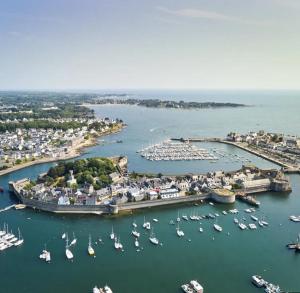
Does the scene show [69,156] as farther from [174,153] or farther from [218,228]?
[218,228]

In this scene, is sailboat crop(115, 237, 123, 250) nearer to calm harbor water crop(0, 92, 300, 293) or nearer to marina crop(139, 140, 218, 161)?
calm harbor water crop(0, 92, 300, 293)

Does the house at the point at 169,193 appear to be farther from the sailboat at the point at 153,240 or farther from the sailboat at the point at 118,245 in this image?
the sailboat at the point at 118,245

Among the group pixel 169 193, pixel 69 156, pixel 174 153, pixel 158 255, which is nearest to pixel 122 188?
pixel 169 193

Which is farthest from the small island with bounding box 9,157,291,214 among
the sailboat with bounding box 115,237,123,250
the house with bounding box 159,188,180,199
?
the sailboat with bounding box 115,237,123,250

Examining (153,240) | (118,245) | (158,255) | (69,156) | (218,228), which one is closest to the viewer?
(158,255)

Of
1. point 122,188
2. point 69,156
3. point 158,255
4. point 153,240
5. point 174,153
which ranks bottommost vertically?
point 69,156

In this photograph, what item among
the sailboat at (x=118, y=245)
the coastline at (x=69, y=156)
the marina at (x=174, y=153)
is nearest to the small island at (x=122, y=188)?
the sailboat at (x=118, y=245)

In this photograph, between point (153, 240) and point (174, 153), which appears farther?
point (174, 153)

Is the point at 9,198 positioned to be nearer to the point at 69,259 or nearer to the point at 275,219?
the point at 69,259

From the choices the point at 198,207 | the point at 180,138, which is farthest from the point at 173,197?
the point at 180,138

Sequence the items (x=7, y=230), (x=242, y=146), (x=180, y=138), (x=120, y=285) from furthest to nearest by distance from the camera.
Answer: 1. (x=180, y=138)
2. (x=242, y=146)
3. (x=7, y=230)
4. (x=120, y=285)

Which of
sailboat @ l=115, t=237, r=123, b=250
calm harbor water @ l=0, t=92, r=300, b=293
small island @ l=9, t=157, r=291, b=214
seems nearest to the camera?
calm harbor water @ l=0, t=92, r=300, b=293
